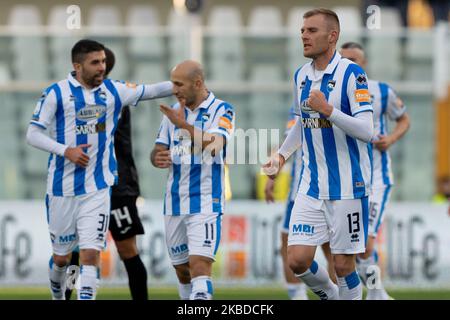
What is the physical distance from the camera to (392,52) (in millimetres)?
16922

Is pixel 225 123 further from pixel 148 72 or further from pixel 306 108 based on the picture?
pixel 148 72

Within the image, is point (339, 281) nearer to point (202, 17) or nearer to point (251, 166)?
point (251, 166)

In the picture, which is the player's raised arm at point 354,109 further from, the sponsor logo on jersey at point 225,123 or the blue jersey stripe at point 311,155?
the sponsor logo on jersey at point 225,123

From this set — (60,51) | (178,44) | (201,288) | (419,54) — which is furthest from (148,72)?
(201,288)

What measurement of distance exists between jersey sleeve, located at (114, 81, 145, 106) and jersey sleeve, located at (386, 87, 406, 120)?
8.25 feet

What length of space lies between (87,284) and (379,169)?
123 inches

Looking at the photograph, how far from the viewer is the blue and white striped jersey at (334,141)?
8258 millimetres

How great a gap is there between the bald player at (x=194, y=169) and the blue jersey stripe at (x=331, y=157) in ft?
2.96

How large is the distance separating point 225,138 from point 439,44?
8.70m

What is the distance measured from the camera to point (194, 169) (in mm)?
9070

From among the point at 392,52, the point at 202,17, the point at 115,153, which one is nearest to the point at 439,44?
the point at 392,52

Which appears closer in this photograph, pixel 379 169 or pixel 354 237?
pixel 354 237

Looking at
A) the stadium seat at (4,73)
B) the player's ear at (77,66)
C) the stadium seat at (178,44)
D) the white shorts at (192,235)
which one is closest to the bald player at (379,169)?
the white shorts at (192,235)

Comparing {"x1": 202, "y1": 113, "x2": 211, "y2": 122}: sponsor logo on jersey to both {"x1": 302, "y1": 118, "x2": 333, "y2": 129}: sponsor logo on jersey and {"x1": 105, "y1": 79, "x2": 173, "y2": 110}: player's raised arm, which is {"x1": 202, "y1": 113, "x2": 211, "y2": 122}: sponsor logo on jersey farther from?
{"x1": 302, "y1": 118, "x2": 333, "y2": 129}: sponsor logo on jersey
